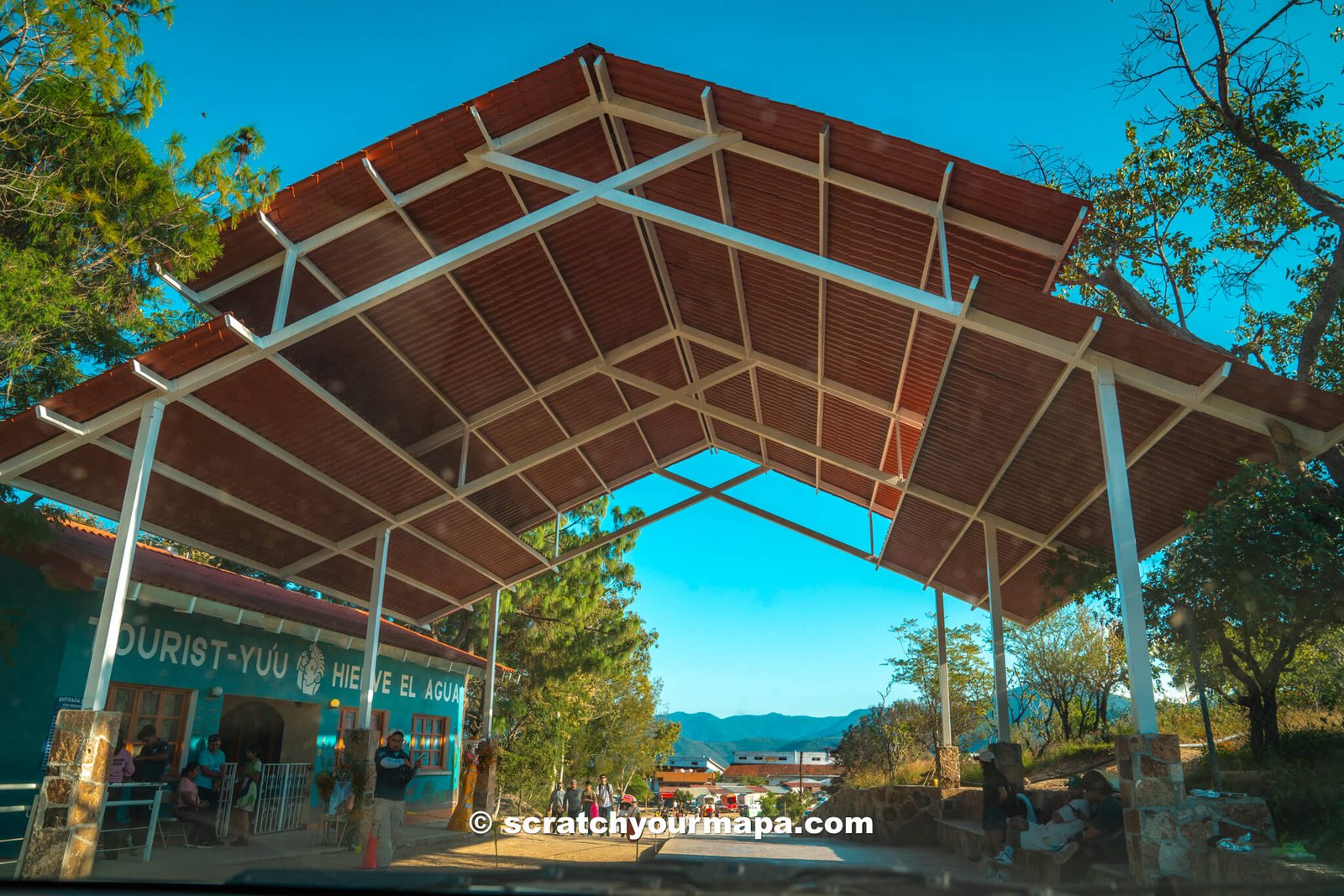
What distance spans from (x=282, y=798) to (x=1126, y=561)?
1095 cm

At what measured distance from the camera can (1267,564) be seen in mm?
7059

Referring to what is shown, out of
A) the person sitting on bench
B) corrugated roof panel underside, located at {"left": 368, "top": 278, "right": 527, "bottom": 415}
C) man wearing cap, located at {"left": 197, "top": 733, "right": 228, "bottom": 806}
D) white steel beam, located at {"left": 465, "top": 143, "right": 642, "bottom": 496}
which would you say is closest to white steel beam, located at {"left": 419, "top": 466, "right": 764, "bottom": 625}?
white steel beam, located at {"left": 465, "top": 143, "right": 642, "bottom": 496}

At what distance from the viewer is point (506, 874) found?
52.1 inches

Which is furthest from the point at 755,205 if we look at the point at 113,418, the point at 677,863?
the point at 677,863

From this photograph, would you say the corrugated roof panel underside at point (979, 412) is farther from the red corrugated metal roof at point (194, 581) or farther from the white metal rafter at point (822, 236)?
the red corrugated metal roof at point (194, 581)

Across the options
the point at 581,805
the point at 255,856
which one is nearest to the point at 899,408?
the point at 255,856

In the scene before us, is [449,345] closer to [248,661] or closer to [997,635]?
[248,661]

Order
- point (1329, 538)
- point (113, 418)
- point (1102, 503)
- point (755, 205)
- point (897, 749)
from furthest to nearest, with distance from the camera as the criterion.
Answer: point (897, 749)
point (1102, 503)
point (755, 205)
point (113, 418)
point (1329, 538)

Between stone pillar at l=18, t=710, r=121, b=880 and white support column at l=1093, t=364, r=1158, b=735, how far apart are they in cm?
791

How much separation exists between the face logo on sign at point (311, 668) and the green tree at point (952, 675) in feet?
53.0

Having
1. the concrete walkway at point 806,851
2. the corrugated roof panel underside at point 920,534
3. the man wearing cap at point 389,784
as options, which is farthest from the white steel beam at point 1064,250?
the man wearing cap at point 389,784

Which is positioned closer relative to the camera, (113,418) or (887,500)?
(113,418)

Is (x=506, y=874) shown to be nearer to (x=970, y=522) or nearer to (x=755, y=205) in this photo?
(x=755, y=205)

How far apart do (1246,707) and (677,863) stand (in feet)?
33.2
